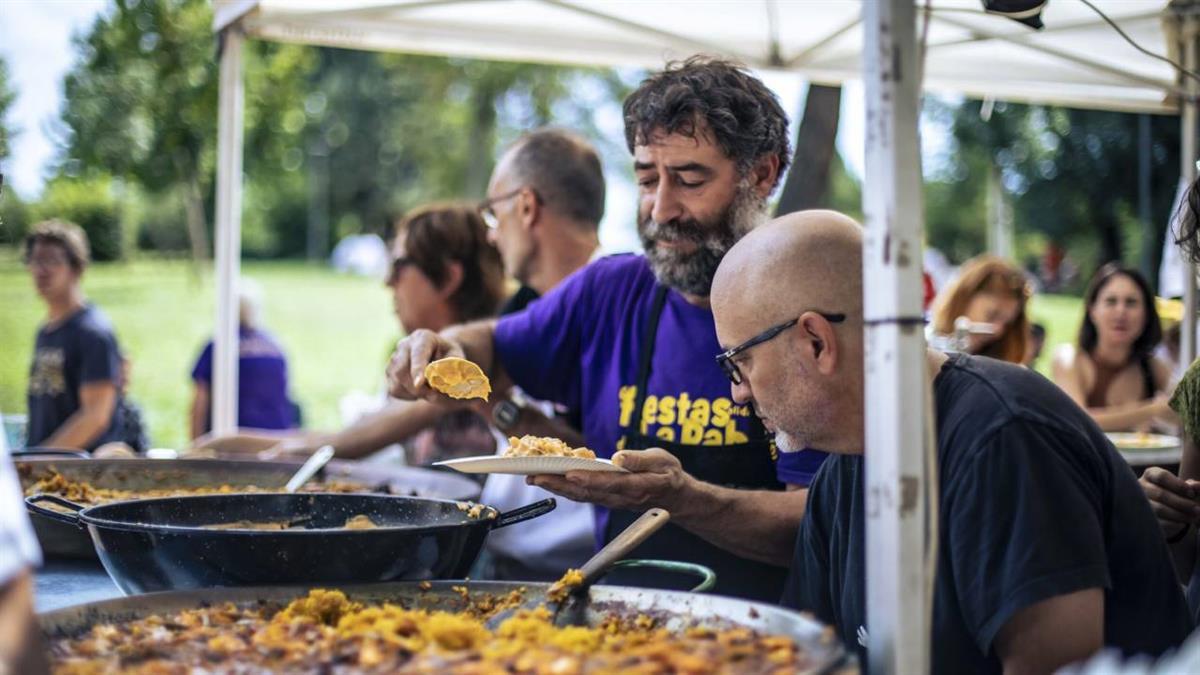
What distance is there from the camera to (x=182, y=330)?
1803cm

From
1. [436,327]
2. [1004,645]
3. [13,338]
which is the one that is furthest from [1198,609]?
[13,338]

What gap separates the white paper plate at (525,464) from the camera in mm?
2043

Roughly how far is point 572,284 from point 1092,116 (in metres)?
11.3

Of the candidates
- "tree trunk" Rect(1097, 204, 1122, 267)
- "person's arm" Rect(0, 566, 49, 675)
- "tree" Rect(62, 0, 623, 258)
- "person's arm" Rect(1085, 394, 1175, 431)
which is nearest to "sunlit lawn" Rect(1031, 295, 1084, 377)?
"tree trunk" Rect(1097, 204, 1122, 267)

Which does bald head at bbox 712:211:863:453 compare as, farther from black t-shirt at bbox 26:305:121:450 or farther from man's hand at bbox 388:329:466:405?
black t-shirt at bbox 26:305:121:450

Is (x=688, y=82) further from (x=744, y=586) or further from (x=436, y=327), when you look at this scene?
(x=436, y=327)

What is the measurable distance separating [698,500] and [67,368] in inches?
195

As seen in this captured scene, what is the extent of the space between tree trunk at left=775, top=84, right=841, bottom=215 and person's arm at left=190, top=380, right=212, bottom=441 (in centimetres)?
421

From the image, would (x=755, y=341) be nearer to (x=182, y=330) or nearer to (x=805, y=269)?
(x=805, y=269)

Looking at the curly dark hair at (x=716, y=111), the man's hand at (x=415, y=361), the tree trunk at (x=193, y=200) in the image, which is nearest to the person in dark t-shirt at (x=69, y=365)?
the man's hand at (x=415, y=361)

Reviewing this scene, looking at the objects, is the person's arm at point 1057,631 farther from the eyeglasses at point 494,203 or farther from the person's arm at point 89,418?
the person's arm at point 89,418

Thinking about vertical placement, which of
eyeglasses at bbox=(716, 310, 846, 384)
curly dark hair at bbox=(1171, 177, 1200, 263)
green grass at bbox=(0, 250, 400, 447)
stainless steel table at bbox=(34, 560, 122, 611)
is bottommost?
green grass at bbox=(0, 250, 400, 447)

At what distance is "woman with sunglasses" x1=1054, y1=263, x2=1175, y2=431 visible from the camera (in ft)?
20.9

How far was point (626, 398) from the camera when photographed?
9.48 ft
